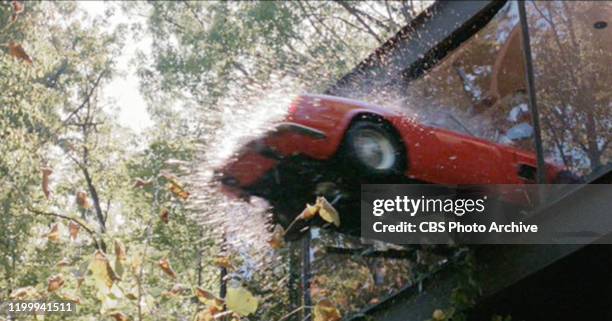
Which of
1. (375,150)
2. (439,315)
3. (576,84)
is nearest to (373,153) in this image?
(375,150)

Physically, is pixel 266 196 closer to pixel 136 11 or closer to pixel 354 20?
pixel 354 20

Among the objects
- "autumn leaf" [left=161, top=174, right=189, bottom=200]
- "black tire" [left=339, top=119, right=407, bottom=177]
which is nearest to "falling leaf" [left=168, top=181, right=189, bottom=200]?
"autumn leaf" [left=161, top=174, right=189, bottom=200]

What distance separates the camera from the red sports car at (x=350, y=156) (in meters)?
3.05

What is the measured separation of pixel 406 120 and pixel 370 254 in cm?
75

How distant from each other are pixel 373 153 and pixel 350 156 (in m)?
0.12

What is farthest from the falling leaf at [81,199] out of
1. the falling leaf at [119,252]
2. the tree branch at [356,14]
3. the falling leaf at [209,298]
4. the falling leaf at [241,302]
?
the tree branch at [356,14]

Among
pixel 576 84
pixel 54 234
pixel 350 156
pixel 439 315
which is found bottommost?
pixel 439 315

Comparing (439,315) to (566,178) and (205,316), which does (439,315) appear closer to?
(566,178)

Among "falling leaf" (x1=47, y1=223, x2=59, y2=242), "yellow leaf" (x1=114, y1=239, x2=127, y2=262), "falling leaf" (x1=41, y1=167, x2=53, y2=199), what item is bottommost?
"yellow leaf" (x1=114, y1=239, x2=127, y2=262)

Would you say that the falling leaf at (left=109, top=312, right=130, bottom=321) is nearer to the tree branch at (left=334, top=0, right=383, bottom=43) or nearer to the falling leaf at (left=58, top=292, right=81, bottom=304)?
the falling leaf at (left=58, top=292, right=81, bottom=304)

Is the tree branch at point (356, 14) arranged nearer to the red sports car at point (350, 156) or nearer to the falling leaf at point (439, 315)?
the red sports car at point (350, 156)

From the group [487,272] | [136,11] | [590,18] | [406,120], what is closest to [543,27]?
[590,18]

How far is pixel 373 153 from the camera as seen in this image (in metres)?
3.15

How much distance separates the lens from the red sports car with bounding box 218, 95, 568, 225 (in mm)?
3047
